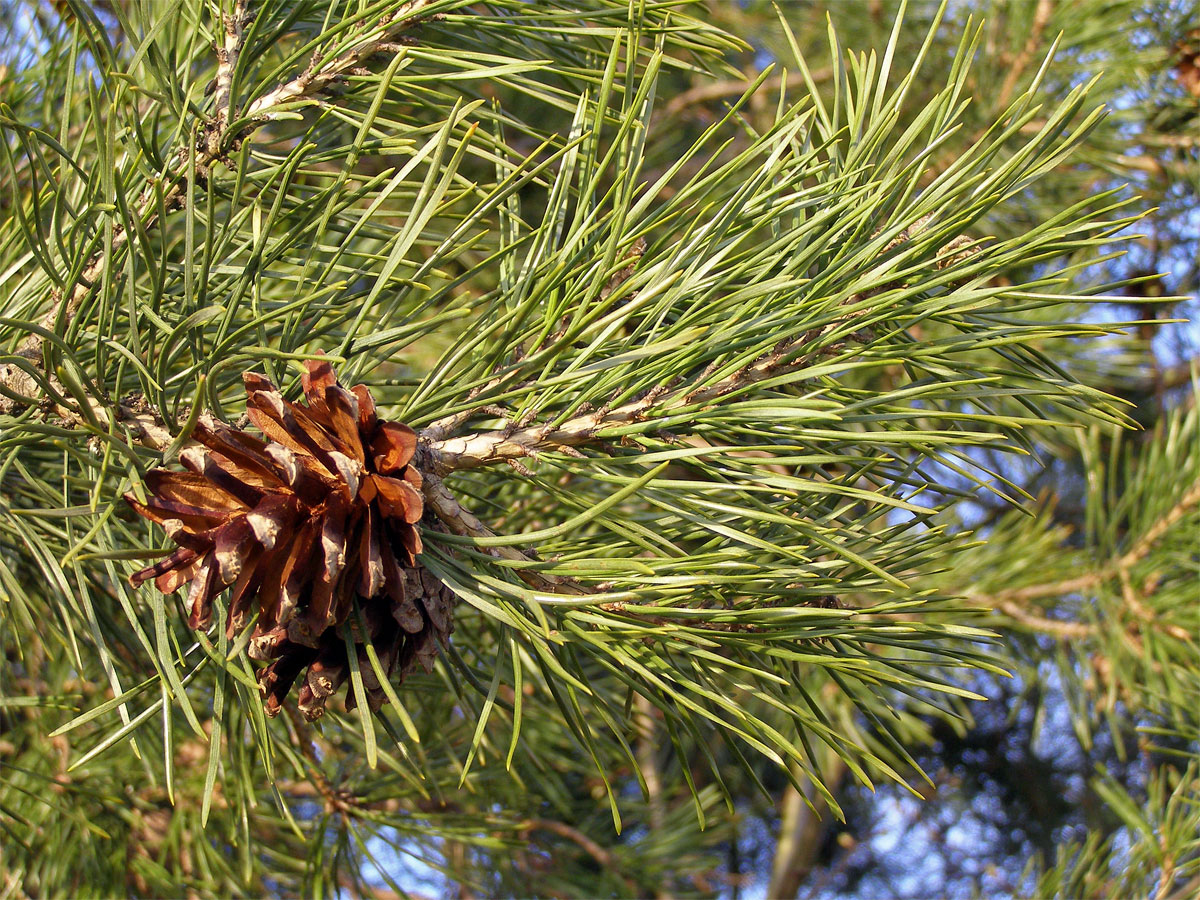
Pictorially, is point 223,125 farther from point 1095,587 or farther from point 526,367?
point 1095,587

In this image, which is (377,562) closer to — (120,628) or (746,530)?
(746,530)

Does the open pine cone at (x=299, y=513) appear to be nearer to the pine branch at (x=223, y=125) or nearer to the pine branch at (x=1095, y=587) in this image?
the pine branch at (x=223, y=125)

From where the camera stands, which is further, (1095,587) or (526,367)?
(1095,587)

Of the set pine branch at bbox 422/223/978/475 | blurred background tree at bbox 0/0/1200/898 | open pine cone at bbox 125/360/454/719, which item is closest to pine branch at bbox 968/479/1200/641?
blurred background tree at bbox 0/0/1200/898

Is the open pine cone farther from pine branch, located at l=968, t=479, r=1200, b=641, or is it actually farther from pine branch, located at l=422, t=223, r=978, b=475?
pine branch, located at l=968, t=479, r=1200, b=641

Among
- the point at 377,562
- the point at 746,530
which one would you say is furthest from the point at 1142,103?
the point at 377,562

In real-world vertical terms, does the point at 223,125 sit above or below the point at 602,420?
above

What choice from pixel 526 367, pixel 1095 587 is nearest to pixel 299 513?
pixel 526 367

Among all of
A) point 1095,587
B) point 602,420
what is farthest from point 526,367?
point 1095,587
